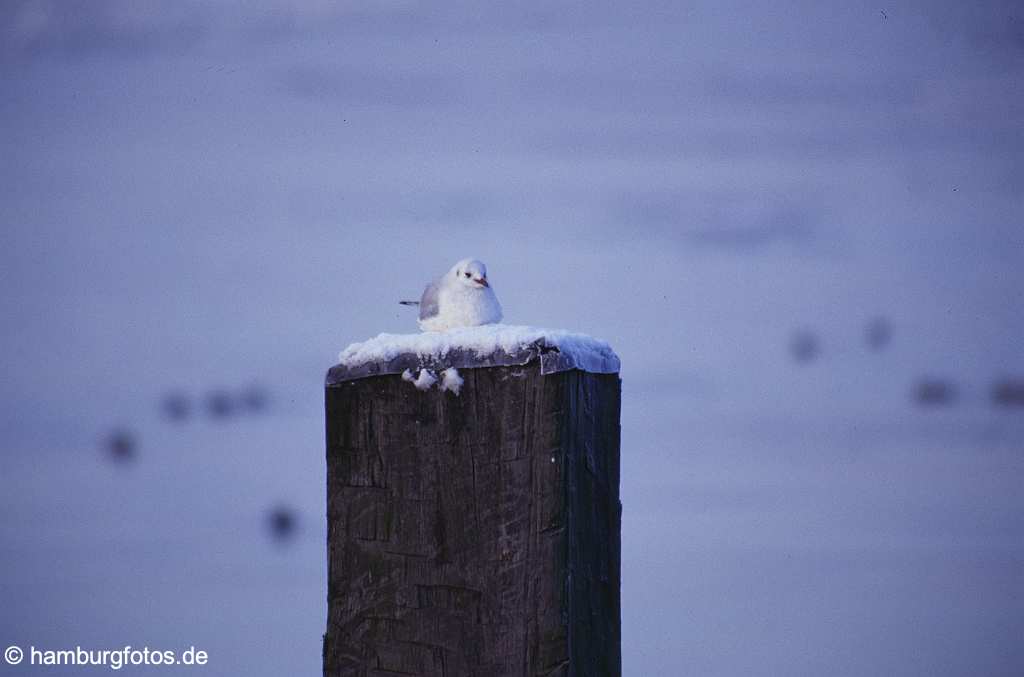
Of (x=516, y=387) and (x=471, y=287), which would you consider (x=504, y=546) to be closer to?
(x=516, y=387)

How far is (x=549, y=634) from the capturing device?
1.58m

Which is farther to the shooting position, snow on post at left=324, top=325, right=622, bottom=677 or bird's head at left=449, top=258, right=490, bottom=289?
bird's head at left=449, top=258, right=490, bottom=289

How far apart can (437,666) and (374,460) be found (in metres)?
0.33

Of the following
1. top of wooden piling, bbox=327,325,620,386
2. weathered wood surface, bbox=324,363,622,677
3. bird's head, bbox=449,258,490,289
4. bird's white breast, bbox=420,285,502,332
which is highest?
bird's head, bbox=449,258,490,289

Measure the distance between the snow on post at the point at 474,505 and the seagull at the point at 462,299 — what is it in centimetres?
65

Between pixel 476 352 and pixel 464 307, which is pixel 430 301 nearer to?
pixel 464 307

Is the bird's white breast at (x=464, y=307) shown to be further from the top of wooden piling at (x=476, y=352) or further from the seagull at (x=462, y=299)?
the top of wooden piling at (x=476, y=352)

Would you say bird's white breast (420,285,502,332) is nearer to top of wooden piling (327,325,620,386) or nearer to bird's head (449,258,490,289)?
bird's head (449,258,490,289)

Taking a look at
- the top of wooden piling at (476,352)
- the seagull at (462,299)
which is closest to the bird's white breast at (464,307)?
the seagull at (462,299)

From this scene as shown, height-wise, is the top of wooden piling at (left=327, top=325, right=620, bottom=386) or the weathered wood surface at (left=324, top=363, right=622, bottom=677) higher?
the top of wooden piling at (left=327, top=325, right=620, bottom=386)

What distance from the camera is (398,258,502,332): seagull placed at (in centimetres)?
244

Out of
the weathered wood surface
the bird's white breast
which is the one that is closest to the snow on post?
the weathered wood surface

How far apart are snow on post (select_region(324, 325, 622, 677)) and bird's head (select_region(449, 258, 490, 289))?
27.3 inches

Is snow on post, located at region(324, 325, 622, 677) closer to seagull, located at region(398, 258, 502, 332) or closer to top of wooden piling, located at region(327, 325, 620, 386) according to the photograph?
top of wooden piling, located at region(327, 325, 620, 386)
